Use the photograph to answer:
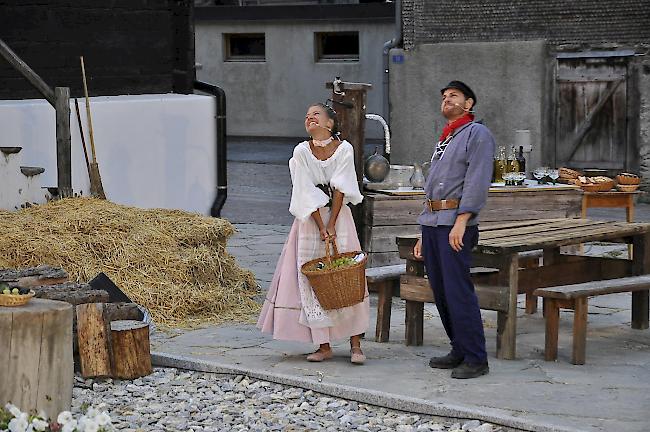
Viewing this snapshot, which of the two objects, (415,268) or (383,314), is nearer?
(415,268)

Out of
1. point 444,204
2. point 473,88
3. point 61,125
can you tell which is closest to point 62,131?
point 61,125

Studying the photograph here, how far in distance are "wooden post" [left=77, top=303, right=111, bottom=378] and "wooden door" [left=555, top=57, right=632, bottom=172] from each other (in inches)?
446

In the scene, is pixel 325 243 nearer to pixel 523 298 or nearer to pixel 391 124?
pixel 523 298

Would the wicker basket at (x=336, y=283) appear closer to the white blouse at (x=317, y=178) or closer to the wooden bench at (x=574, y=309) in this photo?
the white blouse at (x=317, y=178)

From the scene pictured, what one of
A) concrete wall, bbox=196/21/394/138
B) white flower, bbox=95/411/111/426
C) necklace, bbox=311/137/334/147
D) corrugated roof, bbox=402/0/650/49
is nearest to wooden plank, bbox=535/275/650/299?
necklace, bbox=311/137/334/147

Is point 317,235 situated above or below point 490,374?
above

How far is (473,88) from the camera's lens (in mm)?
17656

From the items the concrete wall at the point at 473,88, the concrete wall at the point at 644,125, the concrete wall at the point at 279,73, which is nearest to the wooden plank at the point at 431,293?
the concrete wall at the point at 473,88

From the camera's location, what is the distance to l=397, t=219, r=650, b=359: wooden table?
7418 mm

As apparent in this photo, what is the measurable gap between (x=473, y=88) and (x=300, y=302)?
1074 cm

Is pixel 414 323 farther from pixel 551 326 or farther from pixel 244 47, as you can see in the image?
pixel 244 47

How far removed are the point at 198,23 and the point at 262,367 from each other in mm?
20737

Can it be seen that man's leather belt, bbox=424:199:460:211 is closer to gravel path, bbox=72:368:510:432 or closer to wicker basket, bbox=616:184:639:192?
gravel path, bbox=72:368:510:432

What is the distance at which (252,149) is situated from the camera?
25109mm
